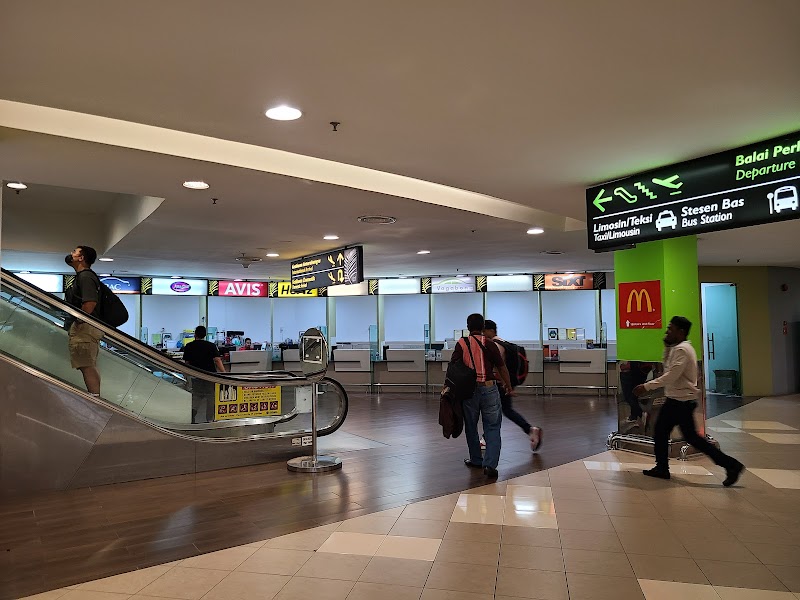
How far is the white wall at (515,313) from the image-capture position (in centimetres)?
1489

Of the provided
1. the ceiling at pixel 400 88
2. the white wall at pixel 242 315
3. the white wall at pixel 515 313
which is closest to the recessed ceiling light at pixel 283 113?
the ceiling at pixel 400 88

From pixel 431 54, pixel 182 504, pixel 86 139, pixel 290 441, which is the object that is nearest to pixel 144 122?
pixel 86 139

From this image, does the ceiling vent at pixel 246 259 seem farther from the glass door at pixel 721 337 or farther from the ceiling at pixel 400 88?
the glass door at pixel 721 337

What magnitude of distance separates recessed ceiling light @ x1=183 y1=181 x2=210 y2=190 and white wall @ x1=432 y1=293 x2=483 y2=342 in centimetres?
1008

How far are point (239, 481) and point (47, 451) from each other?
168 cm

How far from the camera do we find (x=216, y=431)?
6.38m

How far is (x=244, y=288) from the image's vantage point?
50.6 ft

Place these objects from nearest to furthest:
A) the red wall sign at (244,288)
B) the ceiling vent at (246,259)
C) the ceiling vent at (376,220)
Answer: the ceiling vent at (376,220) < the ceiling vent at (246,259) < the red wall sign at (244,288)

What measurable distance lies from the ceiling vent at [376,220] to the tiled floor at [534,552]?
3500 mm

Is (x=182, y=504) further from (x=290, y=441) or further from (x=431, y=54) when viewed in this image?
(x=431, y=54)

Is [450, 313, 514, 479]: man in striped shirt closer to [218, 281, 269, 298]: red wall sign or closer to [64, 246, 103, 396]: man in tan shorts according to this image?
[64, 246, 103, 396]: man in tan shorts

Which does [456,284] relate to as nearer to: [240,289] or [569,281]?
[569,281]

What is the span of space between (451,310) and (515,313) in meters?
1.59

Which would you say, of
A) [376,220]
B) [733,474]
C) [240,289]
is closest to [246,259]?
[240,289]
